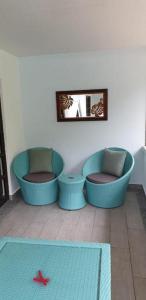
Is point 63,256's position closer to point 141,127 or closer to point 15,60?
point 141,127

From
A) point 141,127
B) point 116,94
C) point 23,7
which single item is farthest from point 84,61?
point 23,7

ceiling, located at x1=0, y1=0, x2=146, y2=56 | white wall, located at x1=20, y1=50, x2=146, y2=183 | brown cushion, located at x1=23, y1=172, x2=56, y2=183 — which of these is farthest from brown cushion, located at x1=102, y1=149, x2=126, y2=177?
ceiling, located at x1=0, y1=0, x2=146, y2=56

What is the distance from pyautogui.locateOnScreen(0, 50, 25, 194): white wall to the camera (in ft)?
11.4

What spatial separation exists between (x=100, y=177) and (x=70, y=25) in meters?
2.16

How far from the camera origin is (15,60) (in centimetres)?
388

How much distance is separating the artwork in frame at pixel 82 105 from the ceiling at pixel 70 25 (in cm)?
70

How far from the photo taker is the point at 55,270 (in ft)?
5.02

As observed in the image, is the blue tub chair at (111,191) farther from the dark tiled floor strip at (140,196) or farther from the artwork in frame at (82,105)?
the artwork in frame at (82,105)

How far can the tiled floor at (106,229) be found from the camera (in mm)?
1984

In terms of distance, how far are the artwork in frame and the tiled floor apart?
59.4 inches

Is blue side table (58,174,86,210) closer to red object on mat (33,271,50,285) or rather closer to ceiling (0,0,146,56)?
red object on mat (33,271,50,285)

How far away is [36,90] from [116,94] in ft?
4.70

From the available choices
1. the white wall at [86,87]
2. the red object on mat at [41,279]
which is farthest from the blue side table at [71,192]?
the red object on mat at [41,279]

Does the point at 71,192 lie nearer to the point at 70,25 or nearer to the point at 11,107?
the point at 11,107
